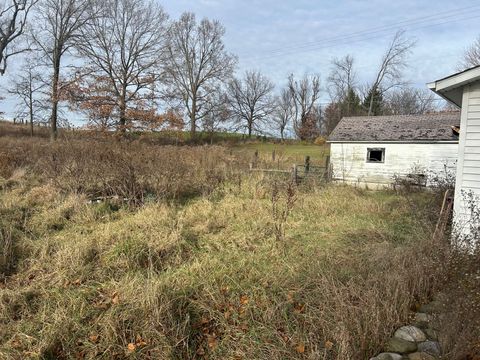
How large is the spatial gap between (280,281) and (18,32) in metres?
33.6

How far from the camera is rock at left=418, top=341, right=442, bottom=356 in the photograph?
322 cm

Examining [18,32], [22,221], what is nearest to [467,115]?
[22,221]

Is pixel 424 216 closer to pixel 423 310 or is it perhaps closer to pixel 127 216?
pixel 423 310

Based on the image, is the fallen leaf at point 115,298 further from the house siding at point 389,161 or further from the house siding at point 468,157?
the house siding at point 389,161

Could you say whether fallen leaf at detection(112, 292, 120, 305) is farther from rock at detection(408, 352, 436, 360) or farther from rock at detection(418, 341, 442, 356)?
rock at detection(418, 341, 442, 356)

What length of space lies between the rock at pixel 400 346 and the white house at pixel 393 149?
1519 cm

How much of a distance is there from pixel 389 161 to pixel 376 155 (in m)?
0.97

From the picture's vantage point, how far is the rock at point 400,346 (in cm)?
325

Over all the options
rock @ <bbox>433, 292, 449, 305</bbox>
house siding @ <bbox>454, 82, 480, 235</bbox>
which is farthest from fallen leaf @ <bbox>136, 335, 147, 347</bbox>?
house siding @ <bbox>454, 82, 480, 235</bbox>

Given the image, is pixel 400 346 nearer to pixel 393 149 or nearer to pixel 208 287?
pixel 208 287

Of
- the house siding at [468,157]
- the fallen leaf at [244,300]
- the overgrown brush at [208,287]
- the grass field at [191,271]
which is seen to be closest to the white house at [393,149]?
the grass field at [191,271]

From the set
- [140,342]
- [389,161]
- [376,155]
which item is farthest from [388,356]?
[376,155]

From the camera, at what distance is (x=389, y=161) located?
18.8m

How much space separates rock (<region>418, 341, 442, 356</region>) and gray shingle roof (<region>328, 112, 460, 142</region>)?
15.8 meters
